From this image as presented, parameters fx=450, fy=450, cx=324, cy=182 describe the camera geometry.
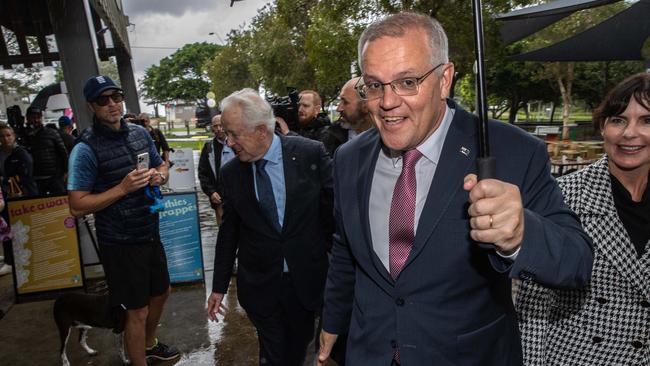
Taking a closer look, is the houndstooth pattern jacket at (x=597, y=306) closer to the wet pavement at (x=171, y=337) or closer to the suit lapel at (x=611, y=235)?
the suit lapel at (x=611, y=235)

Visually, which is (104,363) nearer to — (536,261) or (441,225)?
(441,225)

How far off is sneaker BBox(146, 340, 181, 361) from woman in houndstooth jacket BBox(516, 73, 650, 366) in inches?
120

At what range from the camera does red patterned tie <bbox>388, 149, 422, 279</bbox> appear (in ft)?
5.22

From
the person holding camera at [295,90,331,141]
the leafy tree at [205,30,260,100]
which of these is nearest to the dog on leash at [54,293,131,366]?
the person holding camera at [295,90,331,141]

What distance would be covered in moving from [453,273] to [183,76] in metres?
101

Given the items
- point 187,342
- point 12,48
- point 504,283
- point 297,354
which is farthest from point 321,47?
point 504,283

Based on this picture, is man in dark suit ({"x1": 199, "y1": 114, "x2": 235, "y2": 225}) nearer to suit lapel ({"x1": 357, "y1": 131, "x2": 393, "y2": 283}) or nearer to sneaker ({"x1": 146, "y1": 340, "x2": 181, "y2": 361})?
sneaker ({"x1": 146, "y1": 340, "x2": 181, "y2": 361})

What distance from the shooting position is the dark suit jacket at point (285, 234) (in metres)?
2.73

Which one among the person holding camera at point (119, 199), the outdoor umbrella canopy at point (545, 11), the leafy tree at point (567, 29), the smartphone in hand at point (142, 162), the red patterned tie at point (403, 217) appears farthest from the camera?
the leafy tree at point (567, 29)

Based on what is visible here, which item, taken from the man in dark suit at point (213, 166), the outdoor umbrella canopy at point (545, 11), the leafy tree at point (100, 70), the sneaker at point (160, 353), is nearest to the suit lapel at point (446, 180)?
the sneaker at point (160, 353)

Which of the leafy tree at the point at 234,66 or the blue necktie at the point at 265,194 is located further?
the leafy tree at the point at 234,66

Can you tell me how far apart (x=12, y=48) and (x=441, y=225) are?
13624 mm

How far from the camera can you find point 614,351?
74.1 inches

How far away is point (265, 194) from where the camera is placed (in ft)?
8.97
